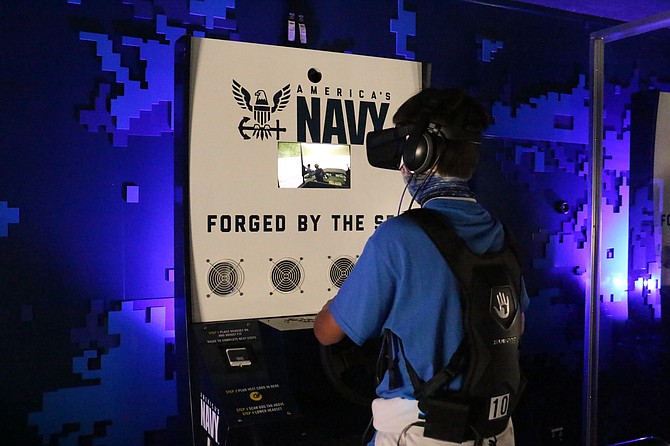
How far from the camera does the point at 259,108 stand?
2139mm

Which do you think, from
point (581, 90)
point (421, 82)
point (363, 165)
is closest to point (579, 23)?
point (581, 90)

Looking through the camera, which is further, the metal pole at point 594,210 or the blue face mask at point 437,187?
the metal pole at point 594,210

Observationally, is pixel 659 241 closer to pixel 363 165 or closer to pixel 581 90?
pixel 581 90

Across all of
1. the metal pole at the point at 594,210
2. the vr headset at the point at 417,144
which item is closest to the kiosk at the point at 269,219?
the vr headset at the point at 417,144

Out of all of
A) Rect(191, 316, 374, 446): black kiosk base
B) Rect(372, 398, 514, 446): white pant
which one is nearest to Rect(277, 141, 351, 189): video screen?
Rect(191, 316, 374, 446): black kiosk base

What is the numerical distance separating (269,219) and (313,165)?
245 mm

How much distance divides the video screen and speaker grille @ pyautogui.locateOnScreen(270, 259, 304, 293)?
0.85 feet

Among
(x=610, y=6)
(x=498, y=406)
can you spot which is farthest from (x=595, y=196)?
(x=498, y=406)

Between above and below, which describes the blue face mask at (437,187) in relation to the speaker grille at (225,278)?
above

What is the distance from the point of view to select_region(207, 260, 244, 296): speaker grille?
6.74ft

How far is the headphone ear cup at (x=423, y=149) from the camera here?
1.63 m

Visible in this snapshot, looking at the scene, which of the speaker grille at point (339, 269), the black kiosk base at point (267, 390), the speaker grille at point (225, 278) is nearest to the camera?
the black kiosk base at point (267, 390)

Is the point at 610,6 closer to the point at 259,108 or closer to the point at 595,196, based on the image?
the point at 595,196

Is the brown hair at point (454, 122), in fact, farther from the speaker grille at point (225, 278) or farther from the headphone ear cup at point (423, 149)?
the speaker grille at point (225, 278)
